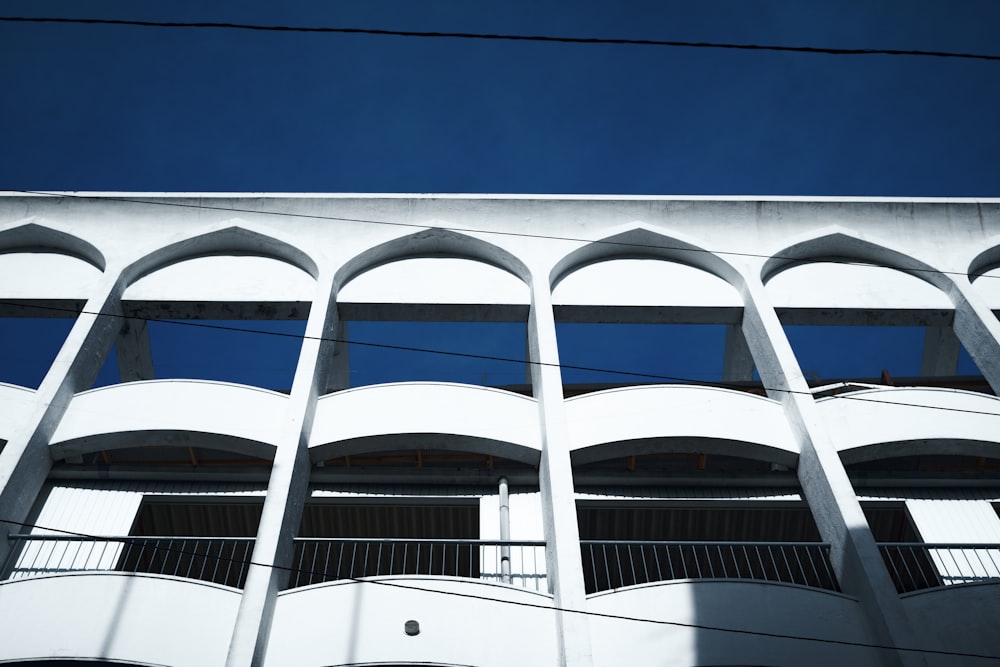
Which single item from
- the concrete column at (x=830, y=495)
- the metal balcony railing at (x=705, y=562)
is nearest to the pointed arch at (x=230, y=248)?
the metal balcony railing at (x=705, y=562)

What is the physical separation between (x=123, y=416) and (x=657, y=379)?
9410mm

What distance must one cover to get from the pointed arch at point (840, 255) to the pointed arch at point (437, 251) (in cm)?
528

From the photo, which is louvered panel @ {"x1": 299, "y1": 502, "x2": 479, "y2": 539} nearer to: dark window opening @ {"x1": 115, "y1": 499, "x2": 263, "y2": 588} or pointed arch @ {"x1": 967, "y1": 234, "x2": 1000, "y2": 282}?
dark window opening @ {"x1": 115, "y1": 499, "x2": 263, "y2": 588}

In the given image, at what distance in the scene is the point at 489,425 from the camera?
13.5 m

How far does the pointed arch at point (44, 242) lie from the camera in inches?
658

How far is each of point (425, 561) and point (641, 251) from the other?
786 cm

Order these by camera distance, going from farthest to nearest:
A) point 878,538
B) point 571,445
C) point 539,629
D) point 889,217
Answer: point 889,217, point 878,538, point 571,445, point 539,629

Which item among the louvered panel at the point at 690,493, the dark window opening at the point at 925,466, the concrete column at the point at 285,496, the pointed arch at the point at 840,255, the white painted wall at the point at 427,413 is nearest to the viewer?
the concrete column at the point at 285,496

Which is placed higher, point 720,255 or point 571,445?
point 720,255

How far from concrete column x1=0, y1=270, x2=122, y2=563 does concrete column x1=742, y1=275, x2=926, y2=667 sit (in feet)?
39.3

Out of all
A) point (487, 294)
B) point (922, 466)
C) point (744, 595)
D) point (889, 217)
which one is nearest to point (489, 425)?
point (487, 294)

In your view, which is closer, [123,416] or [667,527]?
[123,416]

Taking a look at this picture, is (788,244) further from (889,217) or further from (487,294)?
(487,294)

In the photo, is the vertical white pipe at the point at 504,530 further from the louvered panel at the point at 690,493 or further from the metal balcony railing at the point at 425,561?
the louvered panel at the point at 690,493
